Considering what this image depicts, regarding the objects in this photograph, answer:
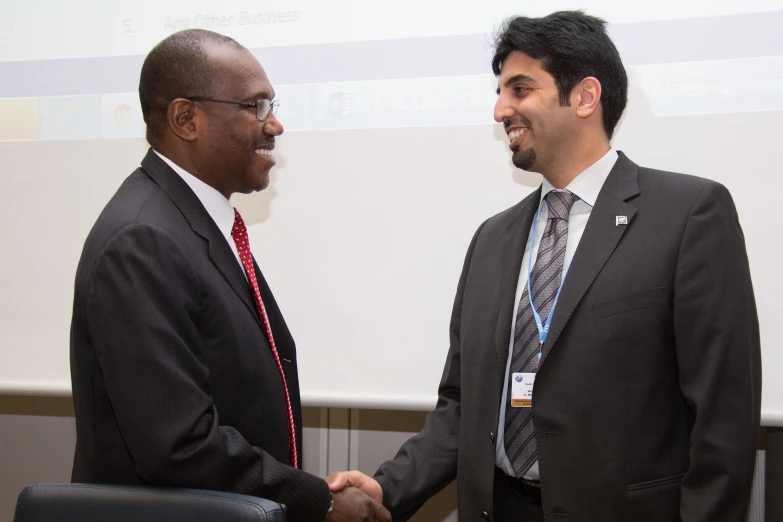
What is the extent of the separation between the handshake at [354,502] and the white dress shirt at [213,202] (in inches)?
22.5

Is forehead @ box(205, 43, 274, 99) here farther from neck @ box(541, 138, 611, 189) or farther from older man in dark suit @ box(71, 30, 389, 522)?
neck @ box(541, 138, 611, 189)

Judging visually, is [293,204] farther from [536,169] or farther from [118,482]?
[118,482]

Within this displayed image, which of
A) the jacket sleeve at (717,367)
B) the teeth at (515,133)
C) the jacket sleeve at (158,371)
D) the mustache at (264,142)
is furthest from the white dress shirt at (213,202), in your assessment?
the jacket sleeve at (717,367)

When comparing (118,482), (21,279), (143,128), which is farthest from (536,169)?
(21,279)

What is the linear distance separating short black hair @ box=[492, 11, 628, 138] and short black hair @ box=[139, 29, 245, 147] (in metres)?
0.83

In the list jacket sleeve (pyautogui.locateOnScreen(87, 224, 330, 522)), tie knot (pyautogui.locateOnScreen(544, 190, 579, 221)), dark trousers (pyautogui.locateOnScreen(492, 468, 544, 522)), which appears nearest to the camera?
jacket sleeve (pyautogui.locateOnScreen(87, 224, 330, 522))

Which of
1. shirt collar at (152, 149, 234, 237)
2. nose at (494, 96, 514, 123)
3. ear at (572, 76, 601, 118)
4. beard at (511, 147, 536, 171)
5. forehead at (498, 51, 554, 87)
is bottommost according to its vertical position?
shirt collar at (152, 149, 234, 237)

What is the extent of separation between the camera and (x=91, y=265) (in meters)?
1.49

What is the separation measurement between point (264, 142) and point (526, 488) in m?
1.05

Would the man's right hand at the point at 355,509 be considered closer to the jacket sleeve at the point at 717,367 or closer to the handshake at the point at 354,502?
the handshake at the point at 354,502

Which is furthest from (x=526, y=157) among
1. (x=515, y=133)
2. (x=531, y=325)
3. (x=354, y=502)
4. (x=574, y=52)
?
(x=354, y=502)

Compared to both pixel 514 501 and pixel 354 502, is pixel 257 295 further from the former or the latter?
pixel 514 501

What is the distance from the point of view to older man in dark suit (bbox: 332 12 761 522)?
1.62 m

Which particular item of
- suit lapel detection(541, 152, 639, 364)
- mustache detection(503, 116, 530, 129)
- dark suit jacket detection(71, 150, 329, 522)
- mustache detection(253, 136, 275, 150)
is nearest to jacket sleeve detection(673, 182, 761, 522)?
suit lapel detection(541, 152, 639, 364)
